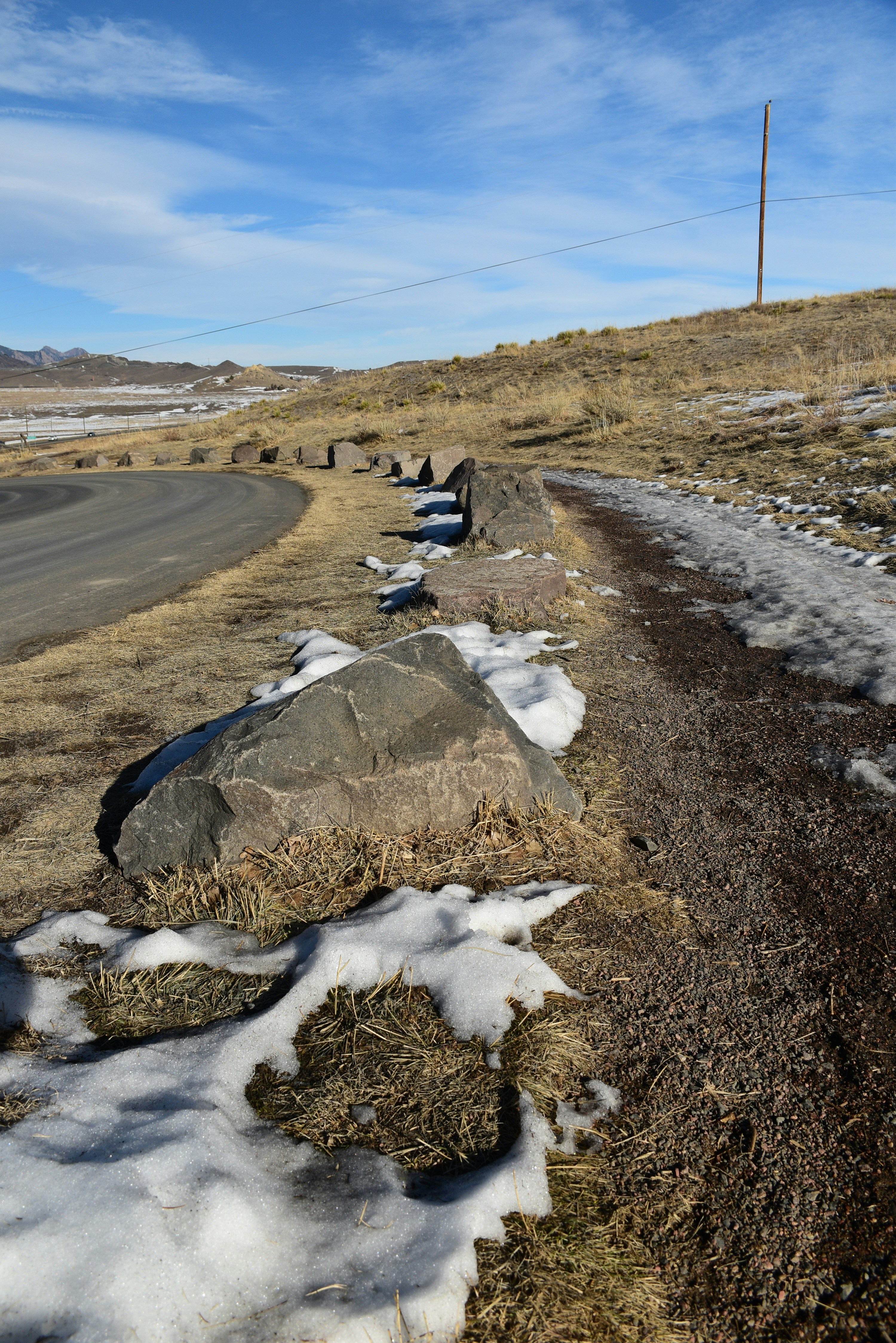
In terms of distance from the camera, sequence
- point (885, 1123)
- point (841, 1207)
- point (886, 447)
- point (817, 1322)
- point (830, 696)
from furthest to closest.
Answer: point (886, 447)
point (830, 696)
point (885, 1123)
point (841, 1207)
point (817, 1322)

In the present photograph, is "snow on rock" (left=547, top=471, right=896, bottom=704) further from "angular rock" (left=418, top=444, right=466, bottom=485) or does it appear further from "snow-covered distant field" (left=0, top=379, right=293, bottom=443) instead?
"snow-covered distant field" (left=0, top=379, right=293, bottom=443)

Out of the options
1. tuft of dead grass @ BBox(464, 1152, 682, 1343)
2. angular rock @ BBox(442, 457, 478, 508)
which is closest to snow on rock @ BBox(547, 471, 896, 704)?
angular rock @ BBox(442, 457, 478, 508)

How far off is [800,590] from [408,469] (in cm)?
1253

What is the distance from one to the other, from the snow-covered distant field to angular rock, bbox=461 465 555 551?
136 feet

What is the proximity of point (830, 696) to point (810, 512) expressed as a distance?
5815 mm

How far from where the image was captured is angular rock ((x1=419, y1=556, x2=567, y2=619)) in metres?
5.96

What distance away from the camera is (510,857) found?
9.66ft

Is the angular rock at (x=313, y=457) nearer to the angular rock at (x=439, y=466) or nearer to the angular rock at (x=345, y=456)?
the angular rock at (x=345, y=456)

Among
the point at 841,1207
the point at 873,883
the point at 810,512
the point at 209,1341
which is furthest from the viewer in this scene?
the point at 810,512

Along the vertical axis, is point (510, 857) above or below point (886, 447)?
below

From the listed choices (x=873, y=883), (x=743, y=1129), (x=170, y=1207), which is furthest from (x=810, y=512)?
(x=170, y=1207)

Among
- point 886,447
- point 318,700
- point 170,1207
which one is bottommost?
point 170,1207

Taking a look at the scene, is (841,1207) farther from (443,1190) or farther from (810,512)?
(810,512)

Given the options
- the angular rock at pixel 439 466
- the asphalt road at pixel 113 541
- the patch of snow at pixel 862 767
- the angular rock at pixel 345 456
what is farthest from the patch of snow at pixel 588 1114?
the angular rock at pixel 345 456
